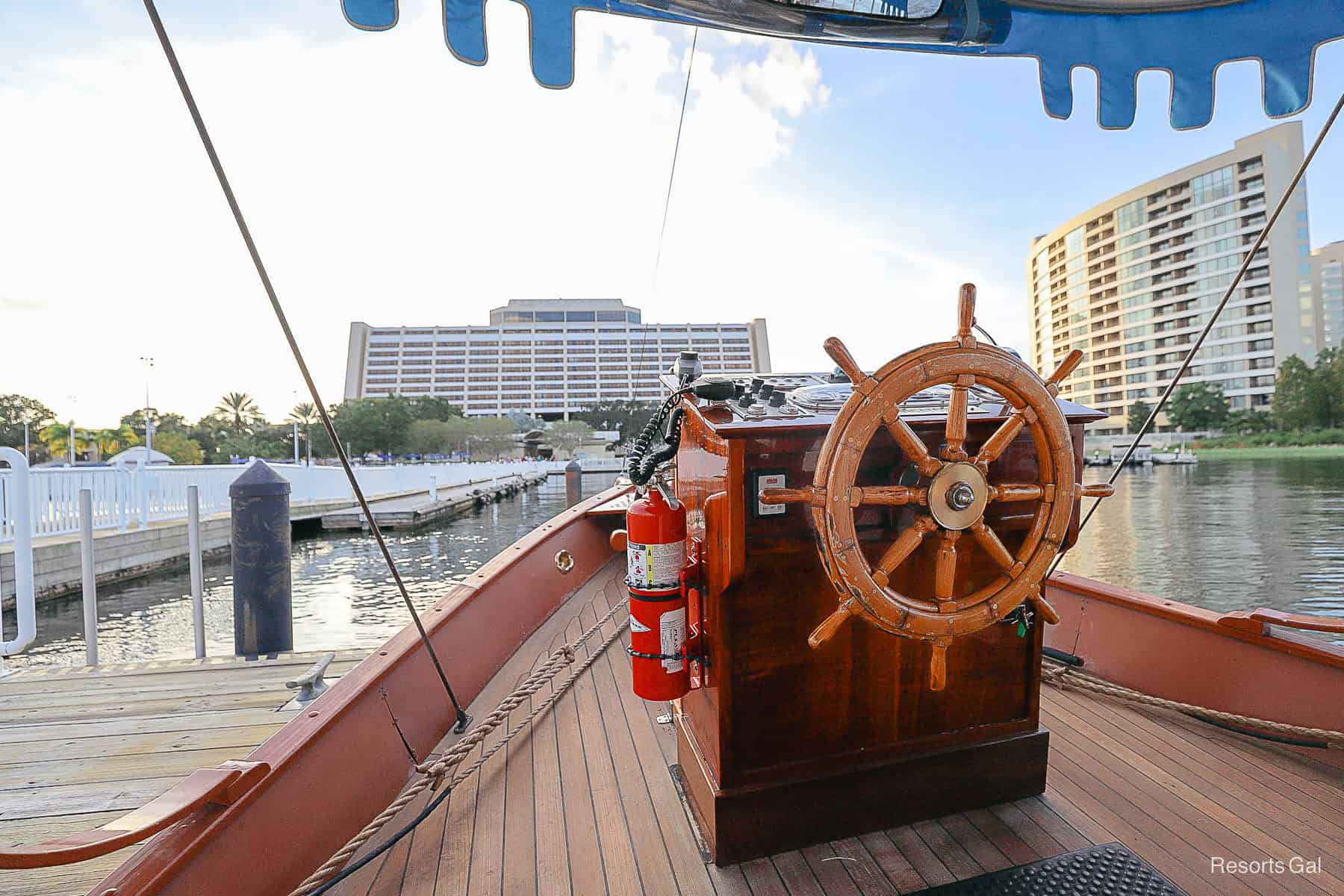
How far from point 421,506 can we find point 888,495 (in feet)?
50.8

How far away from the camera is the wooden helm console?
1067mm

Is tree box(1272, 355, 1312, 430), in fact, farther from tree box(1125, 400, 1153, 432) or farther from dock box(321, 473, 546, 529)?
dock box(321, 473, 546, 529)

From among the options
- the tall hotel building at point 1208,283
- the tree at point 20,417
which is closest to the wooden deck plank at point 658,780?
the tall hotel building at point 1208,283

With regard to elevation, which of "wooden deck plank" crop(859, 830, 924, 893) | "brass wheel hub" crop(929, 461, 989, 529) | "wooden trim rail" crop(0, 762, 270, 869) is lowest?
"wooden deck plank" crop(859, 830, 924, 893)

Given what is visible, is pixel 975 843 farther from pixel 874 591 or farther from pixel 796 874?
pixel 874 591

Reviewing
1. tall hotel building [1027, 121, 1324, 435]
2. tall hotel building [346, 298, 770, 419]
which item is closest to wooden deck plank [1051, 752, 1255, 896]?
tall hotel building [1027, 121, 1324, 435]

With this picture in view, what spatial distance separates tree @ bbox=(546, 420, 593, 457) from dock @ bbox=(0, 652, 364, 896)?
43.1 metres

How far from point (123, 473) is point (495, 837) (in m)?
9.47

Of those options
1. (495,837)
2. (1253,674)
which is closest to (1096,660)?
(1253,674)

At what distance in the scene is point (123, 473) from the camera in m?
7.95

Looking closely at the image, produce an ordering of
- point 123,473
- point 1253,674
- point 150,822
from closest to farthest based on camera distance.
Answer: point 150,822
point 1253,674
point 123,473

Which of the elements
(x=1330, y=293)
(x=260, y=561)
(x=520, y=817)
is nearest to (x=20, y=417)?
(x=260, y=561)

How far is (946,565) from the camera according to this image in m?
1.10

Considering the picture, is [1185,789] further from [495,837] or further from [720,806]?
[495,837]
